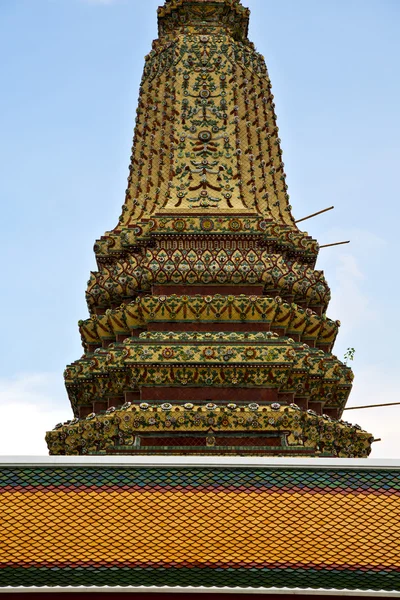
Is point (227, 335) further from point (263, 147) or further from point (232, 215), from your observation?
point (263, 147)

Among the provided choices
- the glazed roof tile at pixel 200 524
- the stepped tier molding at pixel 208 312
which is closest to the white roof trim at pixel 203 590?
the glazed roof tile at pixel 200 524

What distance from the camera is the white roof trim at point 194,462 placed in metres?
13.3

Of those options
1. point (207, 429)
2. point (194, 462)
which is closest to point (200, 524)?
point (194, 462)

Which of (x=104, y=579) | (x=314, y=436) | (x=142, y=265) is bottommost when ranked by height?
(x=104, y=579)

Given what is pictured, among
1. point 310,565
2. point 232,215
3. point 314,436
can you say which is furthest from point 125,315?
point 310,565

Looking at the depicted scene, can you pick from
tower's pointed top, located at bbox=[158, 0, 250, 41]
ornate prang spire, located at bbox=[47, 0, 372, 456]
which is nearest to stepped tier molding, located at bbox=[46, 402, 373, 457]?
ornate prang spire, located at bbox=[47, 0, 372, 456]

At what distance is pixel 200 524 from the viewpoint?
41.2 ft

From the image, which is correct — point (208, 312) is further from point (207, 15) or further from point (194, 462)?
point (207, 15)

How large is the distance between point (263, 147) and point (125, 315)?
4383 mm

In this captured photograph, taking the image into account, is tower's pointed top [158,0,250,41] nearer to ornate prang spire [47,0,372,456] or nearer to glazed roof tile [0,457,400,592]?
ornate prang spire [47,0,372,456]

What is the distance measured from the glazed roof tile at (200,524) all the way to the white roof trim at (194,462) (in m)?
0.01

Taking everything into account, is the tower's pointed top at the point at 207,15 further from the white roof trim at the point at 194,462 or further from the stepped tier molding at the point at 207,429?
the white roof trim at the point at 194,462

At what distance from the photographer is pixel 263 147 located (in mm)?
21625

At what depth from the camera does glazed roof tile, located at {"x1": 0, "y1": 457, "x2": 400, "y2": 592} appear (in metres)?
11.8
